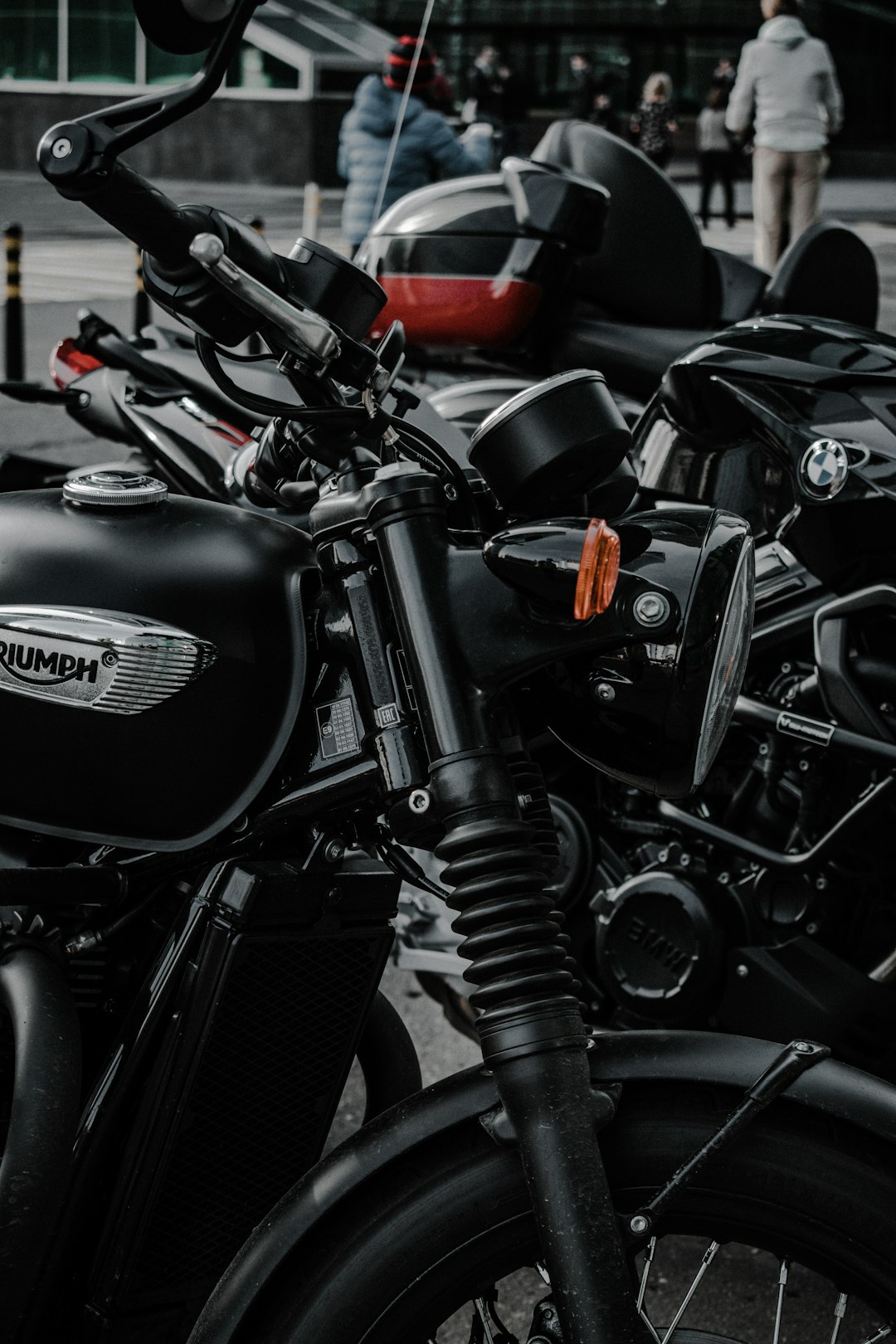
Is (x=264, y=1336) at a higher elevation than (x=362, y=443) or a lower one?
lower

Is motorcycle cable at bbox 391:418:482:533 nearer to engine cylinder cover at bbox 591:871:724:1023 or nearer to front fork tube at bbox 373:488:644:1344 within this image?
front fork tube at bbox 373:488:644:1344

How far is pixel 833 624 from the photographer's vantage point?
2.28 meters

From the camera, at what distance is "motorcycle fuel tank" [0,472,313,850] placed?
1.47 m

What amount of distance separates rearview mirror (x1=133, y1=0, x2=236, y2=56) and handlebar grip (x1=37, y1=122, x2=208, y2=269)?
0.10m

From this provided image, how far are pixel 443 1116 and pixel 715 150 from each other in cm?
1775

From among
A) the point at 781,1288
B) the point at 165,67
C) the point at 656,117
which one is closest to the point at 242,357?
the point at 781,1288

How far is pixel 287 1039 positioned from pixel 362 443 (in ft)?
1.96

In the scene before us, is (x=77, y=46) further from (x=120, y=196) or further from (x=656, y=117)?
(x=120, y=196)

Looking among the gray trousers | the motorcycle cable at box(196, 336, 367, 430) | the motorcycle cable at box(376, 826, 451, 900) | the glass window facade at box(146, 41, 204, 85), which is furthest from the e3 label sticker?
the glass window facade at box(146, 41, 204, 85)

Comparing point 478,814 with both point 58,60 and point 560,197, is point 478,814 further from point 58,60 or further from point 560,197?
point 58,60

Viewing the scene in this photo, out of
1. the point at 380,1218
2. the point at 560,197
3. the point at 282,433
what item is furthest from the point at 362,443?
the point at 560,197

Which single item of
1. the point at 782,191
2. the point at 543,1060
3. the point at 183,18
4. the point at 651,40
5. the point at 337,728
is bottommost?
the point at 543,1060

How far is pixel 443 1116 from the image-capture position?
1323mm

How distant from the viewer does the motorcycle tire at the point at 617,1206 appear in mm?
1289
